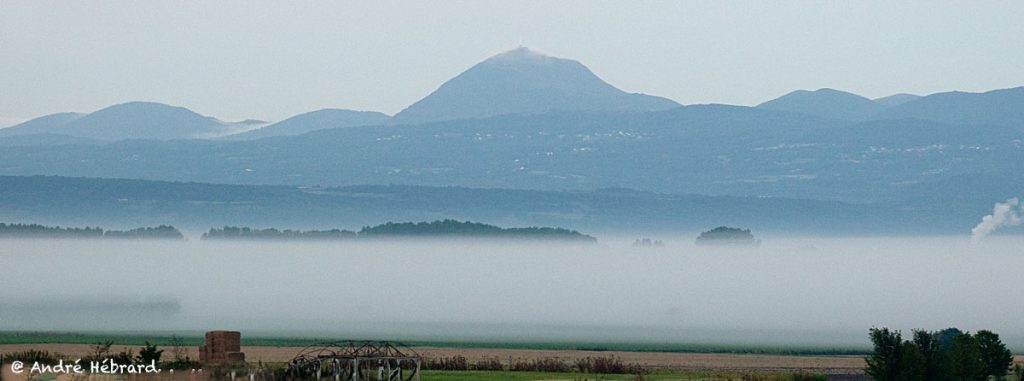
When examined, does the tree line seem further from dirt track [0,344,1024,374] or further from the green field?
the green field

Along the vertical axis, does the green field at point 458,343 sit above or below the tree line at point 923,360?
above

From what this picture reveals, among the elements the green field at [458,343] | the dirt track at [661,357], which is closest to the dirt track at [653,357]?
the dirt track at [661,357]

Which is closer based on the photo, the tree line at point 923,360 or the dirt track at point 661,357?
the tree line at point 923,360

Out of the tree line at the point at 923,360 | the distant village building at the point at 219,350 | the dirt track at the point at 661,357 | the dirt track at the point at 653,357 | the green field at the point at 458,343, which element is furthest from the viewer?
the green field at the point at 458,343

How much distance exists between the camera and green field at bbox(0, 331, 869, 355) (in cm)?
10712

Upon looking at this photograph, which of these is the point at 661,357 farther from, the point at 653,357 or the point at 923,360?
the point at 923,360

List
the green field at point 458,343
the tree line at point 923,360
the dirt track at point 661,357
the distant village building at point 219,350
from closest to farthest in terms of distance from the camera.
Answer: the tree line at point 923,360 < the distant village building at point 219,350 < the dirt track at point 661,357 < the green field at point 458,343

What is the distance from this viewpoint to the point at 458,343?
115m

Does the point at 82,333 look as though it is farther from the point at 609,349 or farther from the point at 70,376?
the point at 70,376

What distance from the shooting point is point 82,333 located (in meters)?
A: 117

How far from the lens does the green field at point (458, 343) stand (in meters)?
107

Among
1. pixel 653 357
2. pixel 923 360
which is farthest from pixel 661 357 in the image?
pixel 923 360

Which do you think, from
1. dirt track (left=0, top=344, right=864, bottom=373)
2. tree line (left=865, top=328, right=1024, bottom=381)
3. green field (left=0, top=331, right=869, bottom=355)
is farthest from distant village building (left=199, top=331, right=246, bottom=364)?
green field (left=0, top=331, right=869, bottom=355)

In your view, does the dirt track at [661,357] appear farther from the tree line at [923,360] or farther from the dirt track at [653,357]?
the tree line at [923,360]
